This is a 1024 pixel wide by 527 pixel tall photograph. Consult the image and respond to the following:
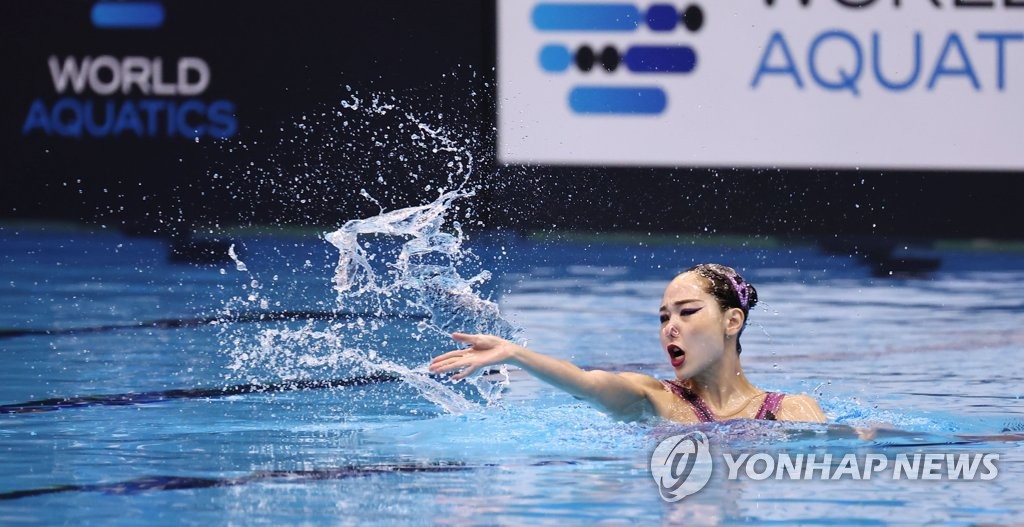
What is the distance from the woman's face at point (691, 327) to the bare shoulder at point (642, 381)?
11 cm

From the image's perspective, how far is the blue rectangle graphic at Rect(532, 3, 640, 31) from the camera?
9852mm

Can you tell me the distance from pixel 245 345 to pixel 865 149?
5.15 metres

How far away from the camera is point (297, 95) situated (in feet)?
33.2

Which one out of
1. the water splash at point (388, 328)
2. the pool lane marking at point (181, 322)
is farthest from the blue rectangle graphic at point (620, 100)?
the pool lane marking at point (181, 322)

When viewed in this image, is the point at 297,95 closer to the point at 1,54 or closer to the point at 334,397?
the point at 1,54

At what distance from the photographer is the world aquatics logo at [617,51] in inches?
388

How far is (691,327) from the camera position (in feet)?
13.1

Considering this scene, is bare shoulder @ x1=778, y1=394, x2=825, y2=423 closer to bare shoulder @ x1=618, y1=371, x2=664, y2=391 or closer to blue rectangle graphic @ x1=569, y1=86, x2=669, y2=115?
bare shoulder @ x1=618, y1=371, x2=664, y2=391

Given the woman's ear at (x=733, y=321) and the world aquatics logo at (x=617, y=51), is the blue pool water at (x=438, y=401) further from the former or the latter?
the world aquatics logo at (x=617, y=51)

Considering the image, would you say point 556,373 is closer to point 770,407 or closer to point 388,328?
point 770,407

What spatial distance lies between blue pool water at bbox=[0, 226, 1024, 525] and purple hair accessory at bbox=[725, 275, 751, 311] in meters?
0.30
